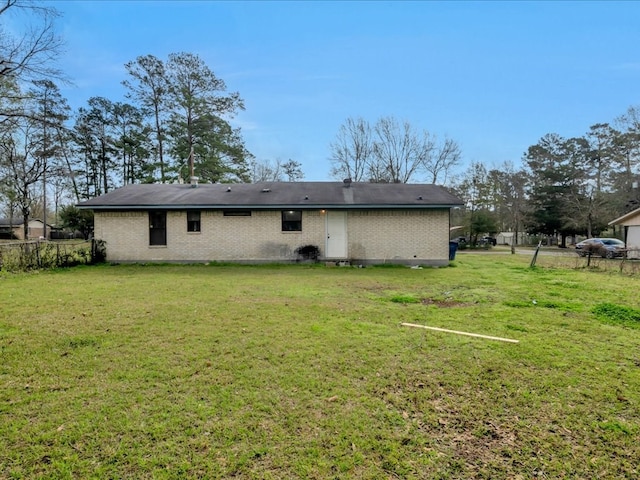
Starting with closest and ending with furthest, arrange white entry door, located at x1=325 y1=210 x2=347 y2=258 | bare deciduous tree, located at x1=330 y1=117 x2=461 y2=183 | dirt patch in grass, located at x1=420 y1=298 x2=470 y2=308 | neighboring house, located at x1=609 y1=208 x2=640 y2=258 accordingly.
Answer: dirt patch in grass, located at x1=420 y1=298 x2=470 y2=308 < white entry door, located at x1=325 y1=210 x2=347 y2=258 < neighboring house, located at x1=609 y1=208 x2=640 y2=258 < bare deciduous tree, located at x1=330 y1=117 x2=461 y2=183

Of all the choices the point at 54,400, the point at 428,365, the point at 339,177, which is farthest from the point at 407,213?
the point at 339,177

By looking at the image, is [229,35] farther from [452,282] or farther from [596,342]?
[596,342]

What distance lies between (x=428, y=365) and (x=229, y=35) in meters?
17.9

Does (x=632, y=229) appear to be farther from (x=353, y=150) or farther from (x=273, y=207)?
(x=273, y=207)

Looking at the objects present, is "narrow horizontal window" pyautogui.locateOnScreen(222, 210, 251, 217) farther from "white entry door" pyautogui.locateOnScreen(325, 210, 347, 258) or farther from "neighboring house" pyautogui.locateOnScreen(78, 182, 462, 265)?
"white entry door" pyautogui.locateOnScreen(325, 210, 347, 258)

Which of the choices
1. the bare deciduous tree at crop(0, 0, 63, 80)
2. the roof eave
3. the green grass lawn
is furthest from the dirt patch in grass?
the bare deciduous tree at crop(0, 0, 63, 80)

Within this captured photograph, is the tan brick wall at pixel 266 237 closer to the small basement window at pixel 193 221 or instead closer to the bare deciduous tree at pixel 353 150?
the small basement window at pixel 193 221

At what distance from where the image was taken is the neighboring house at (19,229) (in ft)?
135

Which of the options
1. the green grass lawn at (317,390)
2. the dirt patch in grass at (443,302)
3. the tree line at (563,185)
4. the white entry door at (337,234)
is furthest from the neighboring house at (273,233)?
the tree line at (563,185)

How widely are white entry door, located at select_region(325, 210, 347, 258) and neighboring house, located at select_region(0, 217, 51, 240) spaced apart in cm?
4551

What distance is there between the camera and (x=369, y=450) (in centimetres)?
224

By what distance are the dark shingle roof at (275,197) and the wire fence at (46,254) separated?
1.62 m

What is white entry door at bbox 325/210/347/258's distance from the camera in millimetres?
12836

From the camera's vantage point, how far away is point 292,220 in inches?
509
